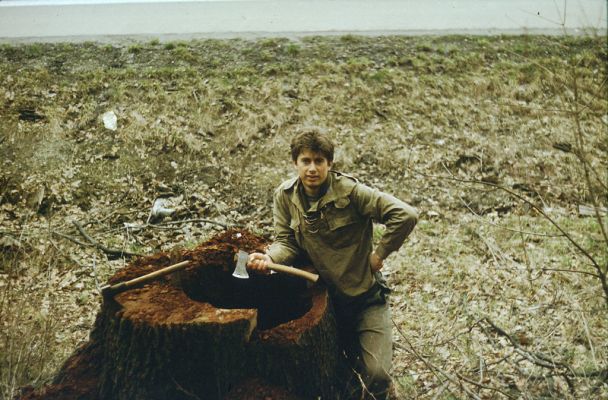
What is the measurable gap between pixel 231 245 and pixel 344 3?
33.9ft

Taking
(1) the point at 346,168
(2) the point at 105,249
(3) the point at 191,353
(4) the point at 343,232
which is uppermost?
(4) the point at 343,232

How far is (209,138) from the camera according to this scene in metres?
7.20

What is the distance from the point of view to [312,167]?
9.52 feet

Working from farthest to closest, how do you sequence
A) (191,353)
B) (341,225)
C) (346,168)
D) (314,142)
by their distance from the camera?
(346,168), (341,225), (314,142), (191,353)

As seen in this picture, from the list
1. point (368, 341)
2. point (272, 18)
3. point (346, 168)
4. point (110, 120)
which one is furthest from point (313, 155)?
point (272, 18)

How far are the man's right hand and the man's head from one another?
567 mm

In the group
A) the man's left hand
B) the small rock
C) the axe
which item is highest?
the small rock

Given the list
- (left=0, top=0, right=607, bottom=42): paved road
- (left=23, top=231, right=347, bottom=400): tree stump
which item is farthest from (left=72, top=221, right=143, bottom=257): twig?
(left=0, top=0, right=607, bottom=42): paved road

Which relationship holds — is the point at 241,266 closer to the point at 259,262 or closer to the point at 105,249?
the point at 259,262

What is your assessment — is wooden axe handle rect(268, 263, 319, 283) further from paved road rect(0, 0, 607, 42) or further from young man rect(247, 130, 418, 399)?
paved road rect(0, 0, 607, 42)

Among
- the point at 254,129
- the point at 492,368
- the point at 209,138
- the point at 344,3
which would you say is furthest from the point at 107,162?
the point at 344,3

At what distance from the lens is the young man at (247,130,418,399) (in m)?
2.90

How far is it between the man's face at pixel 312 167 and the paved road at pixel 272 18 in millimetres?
8088

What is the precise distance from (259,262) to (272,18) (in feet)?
31.4
